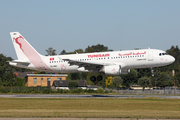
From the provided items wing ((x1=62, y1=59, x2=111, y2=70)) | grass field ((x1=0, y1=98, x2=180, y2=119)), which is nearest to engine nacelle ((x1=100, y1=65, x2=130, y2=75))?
wing ((x1=62, y1=59, x2=111, y2=70))

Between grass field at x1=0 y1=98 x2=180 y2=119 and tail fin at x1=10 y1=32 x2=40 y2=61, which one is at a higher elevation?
tail fin at x1=10 y1=32 x2=40 y2=61

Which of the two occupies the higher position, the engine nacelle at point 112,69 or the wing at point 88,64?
the wing at point 88,64

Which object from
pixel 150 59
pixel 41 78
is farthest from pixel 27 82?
pixel 150 59

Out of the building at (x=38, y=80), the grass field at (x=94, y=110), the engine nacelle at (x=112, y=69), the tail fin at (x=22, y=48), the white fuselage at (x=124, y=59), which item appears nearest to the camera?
the grass field at (x=94, y=110)

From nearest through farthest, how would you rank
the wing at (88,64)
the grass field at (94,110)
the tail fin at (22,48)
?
the grass field at (94,110) → the wing at (88,64) → the tail fin at (22,48)

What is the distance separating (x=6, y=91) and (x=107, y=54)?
3246cm

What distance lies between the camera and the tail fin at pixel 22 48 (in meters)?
48.5

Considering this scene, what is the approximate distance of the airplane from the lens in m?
42.6

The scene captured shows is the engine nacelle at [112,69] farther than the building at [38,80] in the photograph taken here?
No

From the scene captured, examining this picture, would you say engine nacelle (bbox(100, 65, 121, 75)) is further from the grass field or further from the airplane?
the grass field

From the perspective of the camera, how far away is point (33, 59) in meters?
48.1

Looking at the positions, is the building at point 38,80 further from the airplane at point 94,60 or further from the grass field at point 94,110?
the grass field at point 94,110

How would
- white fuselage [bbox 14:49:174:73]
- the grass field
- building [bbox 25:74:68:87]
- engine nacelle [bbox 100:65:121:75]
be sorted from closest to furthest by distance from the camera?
1. the grass field
2. white fuselage [bbox 14:49:174:73]
3. engine nacelle [bbox 100:65:121:75]
4. building [bbox 25:74:68:87]

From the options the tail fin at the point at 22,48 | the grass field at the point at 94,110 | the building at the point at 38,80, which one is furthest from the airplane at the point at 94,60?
the building at the point at 38,80
